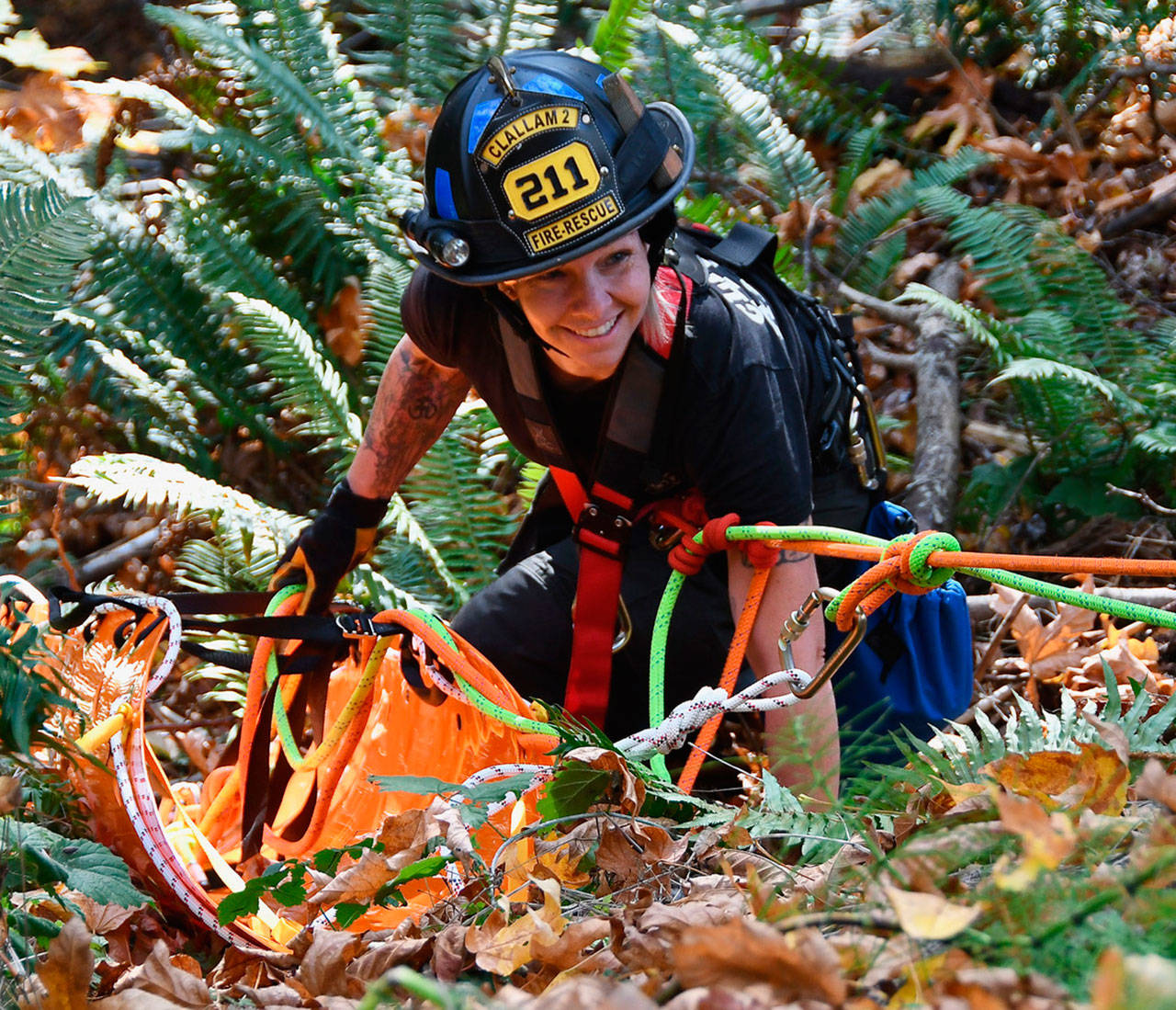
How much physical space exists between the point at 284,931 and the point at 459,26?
4.65 metres

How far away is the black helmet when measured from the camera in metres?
2.21

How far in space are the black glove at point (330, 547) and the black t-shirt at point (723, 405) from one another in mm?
613

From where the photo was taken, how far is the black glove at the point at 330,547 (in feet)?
9.86

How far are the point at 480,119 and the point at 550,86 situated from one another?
16 cm

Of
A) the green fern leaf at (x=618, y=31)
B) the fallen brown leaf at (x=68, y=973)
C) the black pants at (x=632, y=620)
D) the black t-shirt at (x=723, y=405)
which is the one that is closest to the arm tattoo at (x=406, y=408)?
the black t-shirt at (x=723, y=405)

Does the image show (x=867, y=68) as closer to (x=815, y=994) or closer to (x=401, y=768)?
(x=401, y=768)

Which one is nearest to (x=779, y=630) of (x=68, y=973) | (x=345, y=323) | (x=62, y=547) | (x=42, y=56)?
(x=68, y=973)

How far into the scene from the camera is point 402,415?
307cm

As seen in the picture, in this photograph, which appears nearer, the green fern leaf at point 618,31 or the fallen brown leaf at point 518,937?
the fallen brown leaf at point 518,937

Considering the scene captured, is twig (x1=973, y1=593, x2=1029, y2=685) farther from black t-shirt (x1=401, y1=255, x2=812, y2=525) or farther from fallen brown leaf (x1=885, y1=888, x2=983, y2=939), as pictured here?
fallen brown leaf (x1=885, y1=888, x2=983, y2=939)

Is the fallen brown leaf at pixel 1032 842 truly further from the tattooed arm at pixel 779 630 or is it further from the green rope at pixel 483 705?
the tattooed arm at pixel 779 630

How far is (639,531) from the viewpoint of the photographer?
3.09 meters

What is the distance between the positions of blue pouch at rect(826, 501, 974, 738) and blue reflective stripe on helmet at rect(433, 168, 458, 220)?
1380 mm

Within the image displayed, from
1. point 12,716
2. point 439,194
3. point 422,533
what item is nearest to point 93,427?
point 422,533
